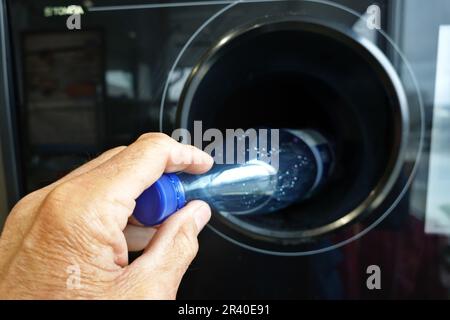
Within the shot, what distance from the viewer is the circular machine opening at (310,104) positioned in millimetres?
506

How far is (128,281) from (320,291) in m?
0.29

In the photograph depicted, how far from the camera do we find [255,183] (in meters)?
0.52

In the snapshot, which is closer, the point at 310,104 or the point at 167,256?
the point at 167,256

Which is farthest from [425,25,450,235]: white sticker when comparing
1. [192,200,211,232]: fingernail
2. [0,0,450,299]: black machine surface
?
[192,200,211,232]: fingernail

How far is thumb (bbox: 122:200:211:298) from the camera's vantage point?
36 centimetres

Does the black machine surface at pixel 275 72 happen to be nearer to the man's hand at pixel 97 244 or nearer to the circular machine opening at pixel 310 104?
the circular machine opening at pixel 310 104

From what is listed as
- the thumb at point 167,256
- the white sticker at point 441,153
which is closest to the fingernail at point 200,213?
the thumb at point 167,256

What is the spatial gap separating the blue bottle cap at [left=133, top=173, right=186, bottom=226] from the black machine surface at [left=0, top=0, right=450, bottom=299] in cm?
15

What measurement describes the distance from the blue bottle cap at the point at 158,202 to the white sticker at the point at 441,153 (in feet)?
1.04

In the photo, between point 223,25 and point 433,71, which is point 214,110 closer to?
point 223,25

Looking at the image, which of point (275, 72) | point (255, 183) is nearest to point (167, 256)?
point (255, 183)

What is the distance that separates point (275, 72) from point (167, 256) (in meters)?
0.34

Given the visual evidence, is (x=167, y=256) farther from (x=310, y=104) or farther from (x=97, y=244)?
(x=310, y=104)
